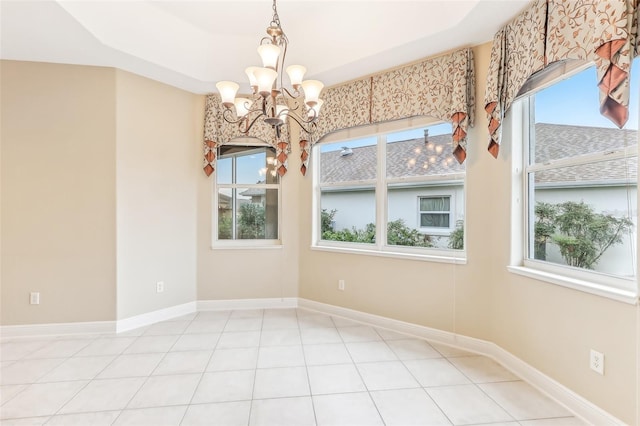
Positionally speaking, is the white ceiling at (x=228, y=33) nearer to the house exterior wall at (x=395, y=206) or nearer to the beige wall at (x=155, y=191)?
the beige wall at (x=155, y=191)

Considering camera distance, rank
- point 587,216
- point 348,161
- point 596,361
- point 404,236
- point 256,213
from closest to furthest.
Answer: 1. point 596,361
2. point 587,216
3. point 404,236
4. point 348,161
5. point 256,213

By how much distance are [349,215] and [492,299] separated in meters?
1.68

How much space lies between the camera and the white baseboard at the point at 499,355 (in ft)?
5.68

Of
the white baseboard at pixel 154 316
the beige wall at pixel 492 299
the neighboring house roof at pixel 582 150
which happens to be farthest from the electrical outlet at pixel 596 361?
the white baseboard at pixel 154 316

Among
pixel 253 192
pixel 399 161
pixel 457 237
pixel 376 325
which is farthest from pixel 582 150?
pixel 253 192

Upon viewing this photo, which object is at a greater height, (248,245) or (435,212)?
(435,212)

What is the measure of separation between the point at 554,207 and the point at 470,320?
45.8 inches

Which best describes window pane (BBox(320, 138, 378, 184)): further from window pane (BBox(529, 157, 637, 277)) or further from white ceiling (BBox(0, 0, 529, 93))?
window pane (BBox(529, 157, 637, 277))

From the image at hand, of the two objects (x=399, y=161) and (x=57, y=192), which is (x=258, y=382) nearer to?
(x=399, y=161)

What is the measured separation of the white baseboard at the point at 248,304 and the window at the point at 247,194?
0.77 m

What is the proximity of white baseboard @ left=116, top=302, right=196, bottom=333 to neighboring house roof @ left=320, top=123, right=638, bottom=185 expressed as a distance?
2291 millimetres

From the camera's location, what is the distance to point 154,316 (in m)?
3.33

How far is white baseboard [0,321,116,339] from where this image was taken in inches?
113

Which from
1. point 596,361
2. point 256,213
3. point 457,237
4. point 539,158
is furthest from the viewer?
point 256,213
